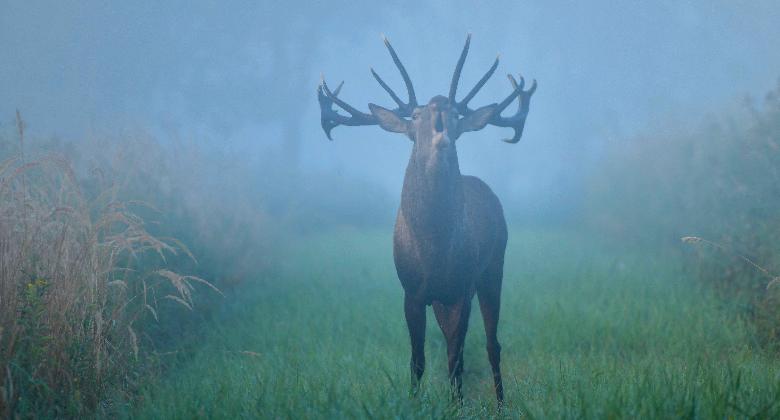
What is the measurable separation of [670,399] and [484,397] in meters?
1.56

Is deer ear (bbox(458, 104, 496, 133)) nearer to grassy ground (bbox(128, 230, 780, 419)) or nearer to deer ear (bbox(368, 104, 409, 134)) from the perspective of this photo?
deer ear (bbox(368, 104, 409, 134))

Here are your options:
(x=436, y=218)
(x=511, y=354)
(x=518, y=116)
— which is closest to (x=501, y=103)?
(x=518, y=116)

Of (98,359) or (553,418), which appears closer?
(553,418)

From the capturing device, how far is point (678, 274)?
26.4 feet

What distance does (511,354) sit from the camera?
4.98m

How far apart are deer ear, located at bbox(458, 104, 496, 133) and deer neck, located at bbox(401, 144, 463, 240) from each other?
0.23 metres

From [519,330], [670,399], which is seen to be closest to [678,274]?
[519,330]

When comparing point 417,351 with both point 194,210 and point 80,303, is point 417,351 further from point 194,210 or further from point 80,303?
point 194,210

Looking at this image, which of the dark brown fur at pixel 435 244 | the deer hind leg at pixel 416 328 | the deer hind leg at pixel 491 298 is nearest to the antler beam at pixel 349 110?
the dark brown fur at pixel 435 244

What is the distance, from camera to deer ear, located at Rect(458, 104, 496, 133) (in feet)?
11.7

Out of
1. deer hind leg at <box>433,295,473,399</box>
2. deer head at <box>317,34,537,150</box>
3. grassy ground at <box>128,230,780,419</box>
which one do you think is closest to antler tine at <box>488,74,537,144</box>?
Result: deer head at <box>317,34,537,150</box>

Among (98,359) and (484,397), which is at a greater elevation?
(98,359)

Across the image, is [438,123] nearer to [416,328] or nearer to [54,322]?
[416,328]

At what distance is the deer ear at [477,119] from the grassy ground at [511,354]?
171 cm
